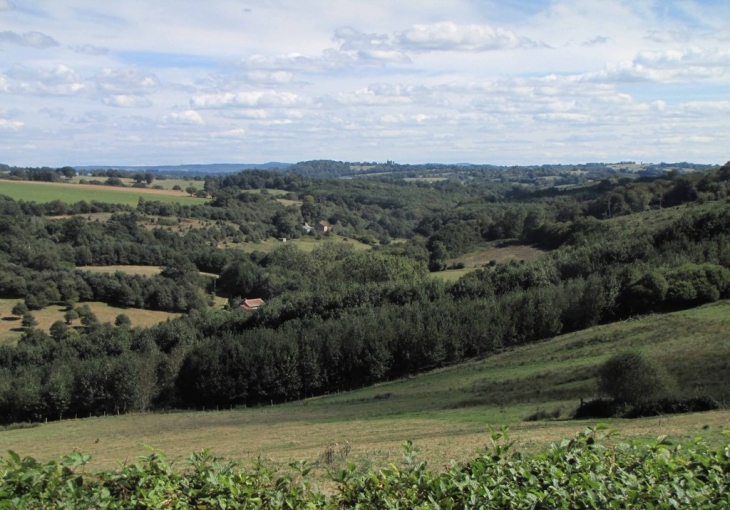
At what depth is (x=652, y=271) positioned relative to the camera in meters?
61.9

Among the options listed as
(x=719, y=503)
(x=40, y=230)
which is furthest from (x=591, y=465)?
(x=40, y=230)

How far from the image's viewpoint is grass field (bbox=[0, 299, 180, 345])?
78800 millimetres

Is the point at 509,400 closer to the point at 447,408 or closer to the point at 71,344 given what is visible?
the point at 447,408

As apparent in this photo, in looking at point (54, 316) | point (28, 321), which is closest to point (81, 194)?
point (54, 316)

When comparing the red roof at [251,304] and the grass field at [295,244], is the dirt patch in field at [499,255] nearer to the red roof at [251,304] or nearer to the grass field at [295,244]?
the grass field at [295,244]

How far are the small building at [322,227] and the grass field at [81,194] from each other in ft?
97.8

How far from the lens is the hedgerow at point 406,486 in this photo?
16.9ft

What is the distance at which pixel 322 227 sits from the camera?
547 feet

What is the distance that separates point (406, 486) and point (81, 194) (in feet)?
540

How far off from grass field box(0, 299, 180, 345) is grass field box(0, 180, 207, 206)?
64140 millimetres

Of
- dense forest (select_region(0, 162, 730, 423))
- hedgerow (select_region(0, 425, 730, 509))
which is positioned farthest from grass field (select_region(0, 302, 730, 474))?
hedgerow (select_region(0, 425, 730, 509))

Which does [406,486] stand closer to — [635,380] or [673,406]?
[673,406]

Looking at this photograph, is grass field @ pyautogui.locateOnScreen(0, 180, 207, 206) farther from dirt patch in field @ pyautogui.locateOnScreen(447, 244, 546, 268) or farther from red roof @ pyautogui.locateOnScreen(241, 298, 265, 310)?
dirt patch in field @ pyautogui.locateOnScreen(447, 244, 546, 268)

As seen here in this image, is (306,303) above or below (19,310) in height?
above
